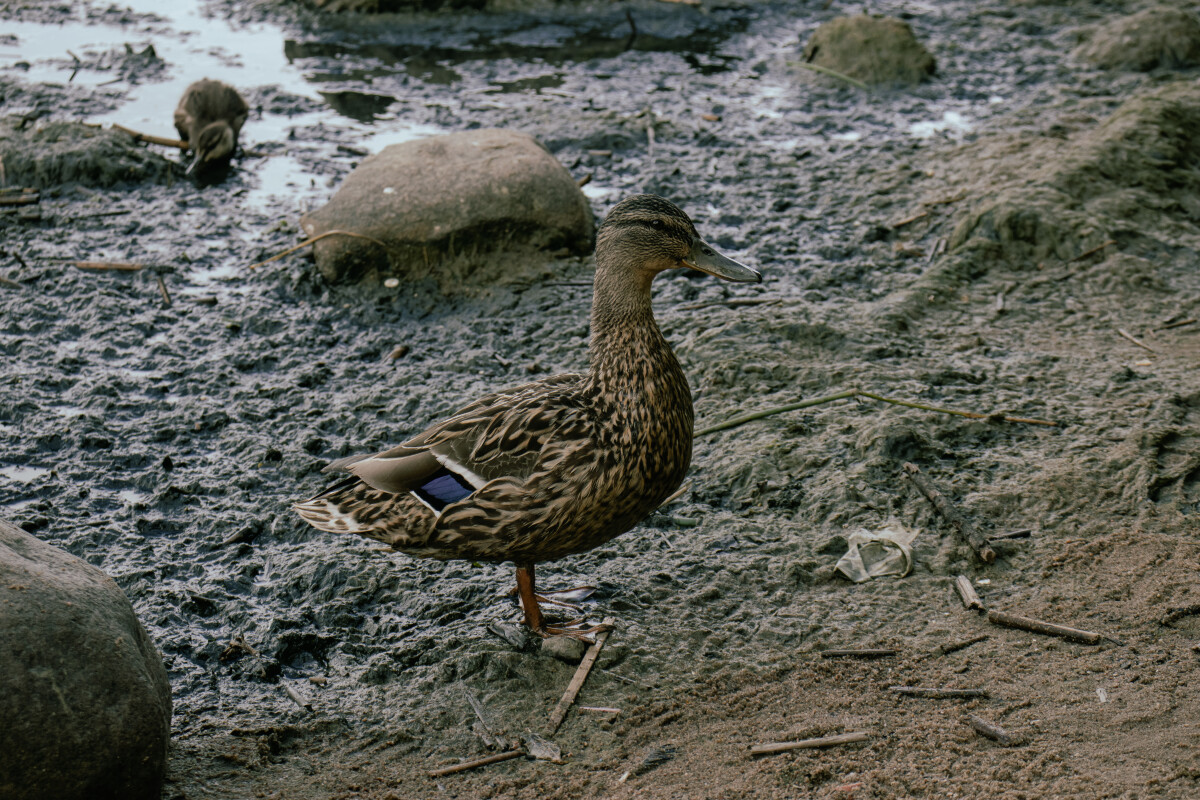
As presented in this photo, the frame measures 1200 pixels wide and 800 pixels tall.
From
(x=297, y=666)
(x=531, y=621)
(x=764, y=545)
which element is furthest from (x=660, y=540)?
(x=297, y=666)

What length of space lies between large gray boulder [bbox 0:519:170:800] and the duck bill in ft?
8.06

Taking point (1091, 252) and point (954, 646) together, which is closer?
point (954, 646)

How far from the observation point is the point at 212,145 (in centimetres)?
805

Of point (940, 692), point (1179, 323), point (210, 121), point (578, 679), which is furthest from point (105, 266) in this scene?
point (1179, 323)

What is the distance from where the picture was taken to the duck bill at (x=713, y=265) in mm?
4266

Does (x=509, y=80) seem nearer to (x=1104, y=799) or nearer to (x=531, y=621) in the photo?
(x=531, y=621)

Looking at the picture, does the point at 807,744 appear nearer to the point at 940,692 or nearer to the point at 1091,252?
the point at 940,692

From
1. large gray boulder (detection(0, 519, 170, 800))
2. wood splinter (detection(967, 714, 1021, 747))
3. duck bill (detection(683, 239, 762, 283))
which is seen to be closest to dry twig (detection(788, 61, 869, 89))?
Answer: duck bill (detection(683, 239, 762, 283))

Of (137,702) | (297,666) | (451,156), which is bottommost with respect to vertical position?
(297,666)

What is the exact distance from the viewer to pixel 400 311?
6578mm

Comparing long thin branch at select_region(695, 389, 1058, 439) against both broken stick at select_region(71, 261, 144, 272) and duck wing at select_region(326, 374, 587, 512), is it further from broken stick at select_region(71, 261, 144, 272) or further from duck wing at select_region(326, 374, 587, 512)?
broken stick at select_region(71, 261, 144, 272)

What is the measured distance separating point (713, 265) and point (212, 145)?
527cm

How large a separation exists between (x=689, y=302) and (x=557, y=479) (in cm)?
297

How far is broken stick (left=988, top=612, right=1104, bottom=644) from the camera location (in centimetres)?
369
